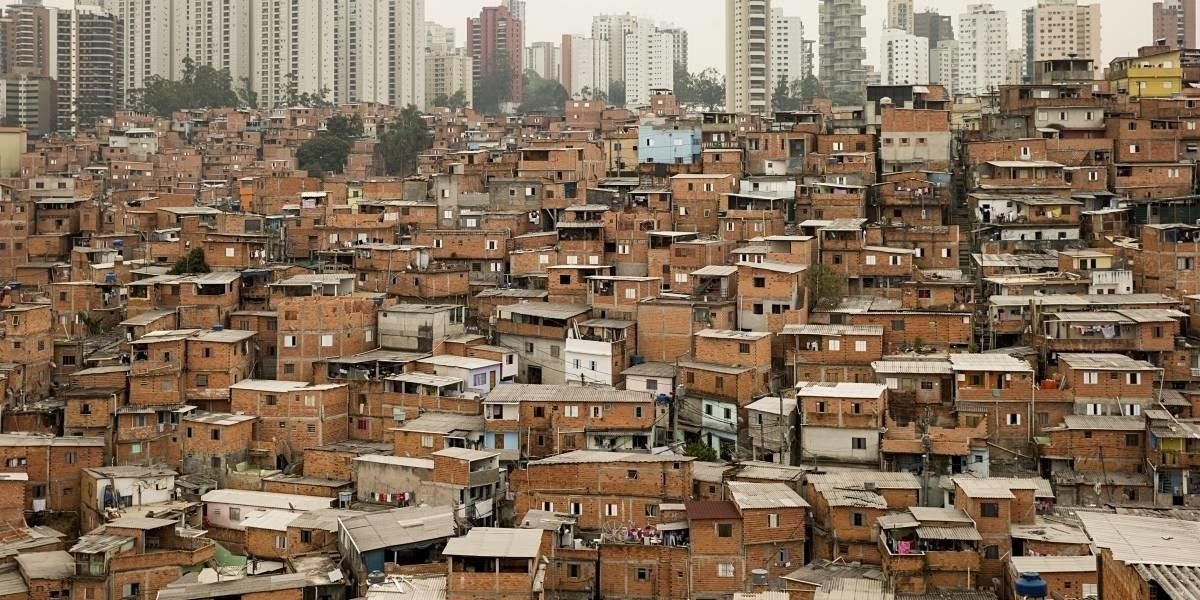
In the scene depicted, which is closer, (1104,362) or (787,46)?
(1104,362)

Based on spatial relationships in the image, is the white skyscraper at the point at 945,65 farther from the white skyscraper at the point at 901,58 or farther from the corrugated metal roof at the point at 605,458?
the corrugated metal roof at the point at 605,458

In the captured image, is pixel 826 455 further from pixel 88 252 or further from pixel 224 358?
pixel 88 252

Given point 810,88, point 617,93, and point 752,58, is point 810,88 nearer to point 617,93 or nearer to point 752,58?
point 752,58

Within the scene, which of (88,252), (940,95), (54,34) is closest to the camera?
(88,252)

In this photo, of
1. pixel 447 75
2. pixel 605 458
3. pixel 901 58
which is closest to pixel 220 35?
pixel 447 75

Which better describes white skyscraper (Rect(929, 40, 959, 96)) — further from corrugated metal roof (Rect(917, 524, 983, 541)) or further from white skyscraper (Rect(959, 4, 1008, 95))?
corrugated metal roof (Rect(917, 524, 983, 541))

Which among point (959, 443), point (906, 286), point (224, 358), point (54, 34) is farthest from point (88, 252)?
point (54, 34)
